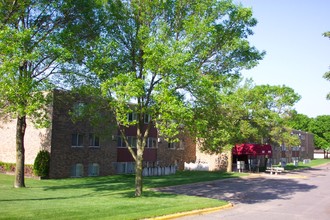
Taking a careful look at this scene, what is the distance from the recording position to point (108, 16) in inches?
824

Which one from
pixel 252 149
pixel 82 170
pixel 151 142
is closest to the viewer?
pixel 82 170

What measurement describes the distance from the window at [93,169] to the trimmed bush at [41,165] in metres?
5.32

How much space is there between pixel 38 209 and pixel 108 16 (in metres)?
11.0

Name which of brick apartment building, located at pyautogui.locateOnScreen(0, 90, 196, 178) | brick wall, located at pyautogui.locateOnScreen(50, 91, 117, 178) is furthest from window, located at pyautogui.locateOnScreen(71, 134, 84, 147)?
brick wall, located at pyautogui.locateOnScreen(50, 91, 117, 178)

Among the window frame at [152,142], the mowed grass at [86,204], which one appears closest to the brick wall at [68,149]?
the window frame at [152,142]

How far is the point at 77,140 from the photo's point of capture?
34.4m

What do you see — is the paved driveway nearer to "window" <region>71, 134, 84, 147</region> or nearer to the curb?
the curb

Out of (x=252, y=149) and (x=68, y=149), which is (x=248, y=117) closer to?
(x=252, y=149)

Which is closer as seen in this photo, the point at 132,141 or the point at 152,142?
the point at 132,141

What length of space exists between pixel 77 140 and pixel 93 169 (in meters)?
3.50

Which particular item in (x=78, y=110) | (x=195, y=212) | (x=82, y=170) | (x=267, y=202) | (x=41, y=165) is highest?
(x=78, y=110)

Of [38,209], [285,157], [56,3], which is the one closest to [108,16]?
[56,3]

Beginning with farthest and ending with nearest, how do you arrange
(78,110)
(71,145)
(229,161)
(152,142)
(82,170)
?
(229,161) → (152,142) → (82,170) → (71,145) → (78,110)

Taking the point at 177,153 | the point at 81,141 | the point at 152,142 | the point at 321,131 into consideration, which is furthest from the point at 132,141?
the point at 321,131
